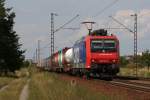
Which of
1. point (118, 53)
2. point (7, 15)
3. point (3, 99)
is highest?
point (7, 15)

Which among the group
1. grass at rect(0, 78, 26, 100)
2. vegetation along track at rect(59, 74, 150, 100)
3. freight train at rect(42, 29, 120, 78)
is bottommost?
grass at rect(0, 78, 26, 100)

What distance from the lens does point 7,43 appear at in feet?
248

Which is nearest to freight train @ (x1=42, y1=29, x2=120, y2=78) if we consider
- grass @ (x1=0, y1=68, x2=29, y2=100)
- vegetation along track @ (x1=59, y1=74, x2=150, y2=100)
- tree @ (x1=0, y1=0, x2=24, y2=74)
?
grass @ (x1=0, y1=68, x2=29, y2=100)

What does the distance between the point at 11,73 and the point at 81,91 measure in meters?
66.5

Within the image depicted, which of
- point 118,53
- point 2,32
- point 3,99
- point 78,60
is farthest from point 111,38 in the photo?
point 2,32

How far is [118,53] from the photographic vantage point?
42.5 m

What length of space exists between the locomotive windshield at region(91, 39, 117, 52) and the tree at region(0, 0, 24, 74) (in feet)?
109

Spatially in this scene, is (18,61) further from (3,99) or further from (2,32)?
(3,99)

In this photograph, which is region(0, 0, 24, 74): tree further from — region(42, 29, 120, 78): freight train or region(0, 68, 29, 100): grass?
region(42, 29, 120, 78): freight train

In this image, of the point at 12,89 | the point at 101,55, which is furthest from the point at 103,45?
the point at 12,89

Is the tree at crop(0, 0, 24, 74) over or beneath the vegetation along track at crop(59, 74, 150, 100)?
over

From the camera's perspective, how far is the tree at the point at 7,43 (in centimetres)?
7499

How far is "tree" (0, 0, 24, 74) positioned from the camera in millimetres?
74988

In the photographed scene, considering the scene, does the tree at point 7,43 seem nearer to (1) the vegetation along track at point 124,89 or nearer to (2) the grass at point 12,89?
(2) the grass at point 12,89
